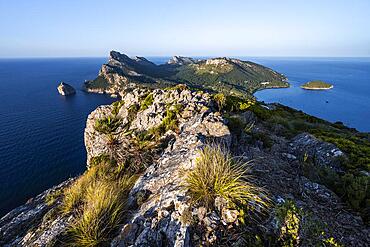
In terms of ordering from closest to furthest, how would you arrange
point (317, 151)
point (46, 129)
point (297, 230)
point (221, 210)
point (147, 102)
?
point (297, 230) → point (221, 210) → point (317, 151) → point (147, 102) → point (46, 129)

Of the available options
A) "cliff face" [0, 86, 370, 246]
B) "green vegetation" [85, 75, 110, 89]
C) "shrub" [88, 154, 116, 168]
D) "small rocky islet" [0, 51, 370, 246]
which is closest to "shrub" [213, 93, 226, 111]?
"cliff face" [0, 86, 370, 246]

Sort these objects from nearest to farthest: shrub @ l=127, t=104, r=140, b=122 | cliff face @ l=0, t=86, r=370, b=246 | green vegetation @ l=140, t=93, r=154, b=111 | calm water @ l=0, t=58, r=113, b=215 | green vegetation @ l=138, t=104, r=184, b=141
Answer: cliff face @ l=0, t=86, r=370, b=246 < green vegetation @ l=138, t=104, r=184, b=141 < shrub @ l=127, t=104, r=140, b=122 < green vegetation @ l=140, t=93, r=154, b=111 < calm water @ l=0, t=58, r=113, b=215

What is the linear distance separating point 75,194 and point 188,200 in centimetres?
476

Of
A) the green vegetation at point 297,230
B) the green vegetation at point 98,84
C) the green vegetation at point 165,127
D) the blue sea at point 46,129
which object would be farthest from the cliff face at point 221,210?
the green vegetation at point 98,84

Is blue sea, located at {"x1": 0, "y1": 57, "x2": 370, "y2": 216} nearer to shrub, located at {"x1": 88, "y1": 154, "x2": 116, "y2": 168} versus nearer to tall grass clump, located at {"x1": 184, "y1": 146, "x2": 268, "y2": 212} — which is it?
shrub, located at {"x1": 88, "y1": 154, "x2": 116, "y2": 168}

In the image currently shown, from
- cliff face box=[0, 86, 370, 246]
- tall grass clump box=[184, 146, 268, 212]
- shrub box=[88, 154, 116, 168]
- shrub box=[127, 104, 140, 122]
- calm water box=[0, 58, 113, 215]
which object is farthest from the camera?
calm water box=[0, 58, 113, 215]

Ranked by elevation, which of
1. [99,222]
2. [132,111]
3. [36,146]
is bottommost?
[36,146]

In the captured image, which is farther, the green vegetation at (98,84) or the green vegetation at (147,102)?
the green vegetation at (98,84)

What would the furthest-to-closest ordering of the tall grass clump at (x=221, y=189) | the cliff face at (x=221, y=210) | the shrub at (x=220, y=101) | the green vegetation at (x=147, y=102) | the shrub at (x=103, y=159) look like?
1. the green vegetation at (x=147, y=102)
2. the shrub at (x=220, y=101)
3. the shrub at (x=103, y=159)
4. the tall grass clump at (x=221, y=189)
5. the cliff face at (x=221, y=210)

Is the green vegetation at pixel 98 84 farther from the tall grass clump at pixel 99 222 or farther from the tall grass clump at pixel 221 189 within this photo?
the tall grass clump at pixel 221 189

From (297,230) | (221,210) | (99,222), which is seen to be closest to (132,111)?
(99,222)

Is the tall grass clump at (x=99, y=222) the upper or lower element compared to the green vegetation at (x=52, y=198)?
upper

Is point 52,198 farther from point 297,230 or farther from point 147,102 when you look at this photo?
point 297,230

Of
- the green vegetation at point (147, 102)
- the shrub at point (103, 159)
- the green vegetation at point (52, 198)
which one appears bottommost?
the green vegetation at point (52, 198)
